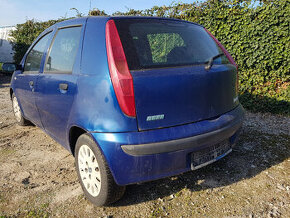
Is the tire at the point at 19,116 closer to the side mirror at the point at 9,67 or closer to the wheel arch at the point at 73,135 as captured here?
the side mirror at the point at 9,67

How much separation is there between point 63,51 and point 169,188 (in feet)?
6.09

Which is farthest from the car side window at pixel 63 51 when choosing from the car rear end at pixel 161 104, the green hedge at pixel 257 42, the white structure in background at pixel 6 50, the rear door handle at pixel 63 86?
the white structure in background at pixel 6 50

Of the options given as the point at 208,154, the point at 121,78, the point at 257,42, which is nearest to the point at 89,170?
the point at 121,78

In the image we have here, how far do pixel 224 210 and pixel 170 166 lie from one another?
Result: 2.24 feet

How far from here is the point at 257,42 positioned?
197 inches

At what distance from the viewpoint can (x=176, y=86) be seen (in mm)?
1936

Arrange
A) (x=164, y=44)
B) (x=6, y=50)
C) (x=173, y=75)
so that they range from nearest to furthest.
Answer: (x=173, y=75)
(x=164, y=44)
(x=6, y=50)

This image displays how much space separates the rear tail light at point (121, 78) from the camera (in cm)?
180

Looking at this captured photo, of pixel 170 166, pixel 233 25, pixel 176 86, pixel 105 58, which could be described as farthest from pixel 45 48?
pixel 233 25

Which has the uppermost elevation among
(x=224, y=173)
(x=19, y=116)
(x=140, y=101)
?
(x=140, y=101)

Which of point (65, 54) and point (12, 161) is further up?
point (65, 54)

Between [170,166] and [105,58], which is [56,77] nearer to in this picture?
[105,58]

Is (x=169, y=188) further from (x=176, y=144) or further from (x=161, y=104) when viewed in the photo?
(x=161, y=104)

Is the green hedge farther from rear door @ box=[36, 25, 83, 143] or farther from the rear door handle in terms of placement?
the rear door handle
